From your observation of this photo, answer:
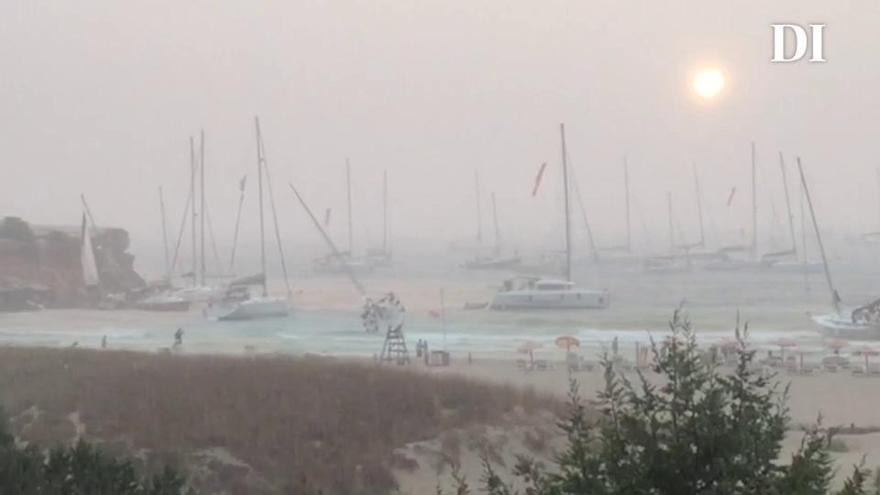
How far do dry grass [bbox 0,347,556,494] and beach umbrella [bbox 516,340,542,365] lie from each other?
2963mm

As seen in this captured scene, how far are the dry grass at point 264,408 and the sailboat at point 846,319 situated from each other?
19.3 ft

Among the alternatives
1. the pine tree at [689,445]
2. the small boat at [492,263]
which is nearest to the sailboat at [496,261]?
the small boat at [492,263]

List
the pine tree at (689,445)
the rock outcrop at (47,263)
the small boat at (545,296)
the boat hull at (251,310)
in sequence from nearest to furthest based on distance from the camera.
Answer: the pine tree at (689,445)
the rock outcrop at (47,263)
the boat hull at (251,310)
the small boat at (545,296)

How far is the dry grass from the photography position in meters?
6.91

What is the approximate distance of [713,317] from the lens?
43.3ft

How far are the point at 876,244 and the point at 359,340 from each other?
6.09m

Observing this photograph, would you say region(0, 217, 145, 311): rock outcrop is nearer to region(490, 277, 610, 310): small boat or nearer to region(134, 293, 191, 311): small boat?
region(134, 293, 191, 311): small boat

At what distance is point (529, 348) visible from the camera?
12461 mm

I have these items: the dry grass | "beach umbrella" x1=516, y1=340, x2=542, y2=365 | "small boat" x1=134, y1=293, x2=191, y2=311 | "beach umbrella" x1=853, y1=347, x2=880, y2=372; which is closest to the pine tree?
the dry grass

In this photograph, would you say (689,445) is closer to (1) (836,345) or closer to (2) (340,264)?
(2) (340,264)

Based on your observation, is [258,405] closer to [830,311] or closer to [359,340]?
[359,340]

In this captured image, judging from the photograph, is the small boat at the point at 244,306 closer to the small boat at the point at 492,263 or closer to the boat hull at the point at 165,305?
the boat hull at the point at 165,305

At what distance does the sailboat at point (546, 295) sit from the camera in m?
13.7

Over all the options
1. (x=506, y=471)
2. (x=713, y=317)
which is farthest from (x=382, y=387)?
(x=713, y=317)
